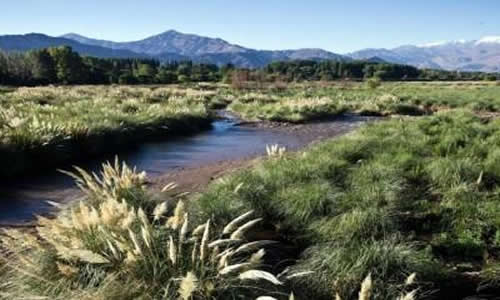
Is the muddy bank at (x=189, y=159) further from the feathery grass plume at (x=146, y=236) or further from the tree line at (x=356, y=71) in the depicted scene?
the tree line at (x=356, y=71)

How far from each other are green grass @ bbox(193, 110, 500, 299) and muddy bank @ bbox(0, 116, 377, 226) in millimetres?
2383

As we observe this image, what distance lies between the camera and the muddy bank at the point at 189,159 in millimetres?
8484

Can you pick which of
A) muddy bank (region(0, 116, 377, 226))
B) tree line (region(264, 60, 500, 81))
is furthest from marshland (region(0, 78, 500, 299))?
tree line (region(264, 60, 500, 81))

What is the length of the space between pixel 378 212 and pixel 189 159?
8064 mm

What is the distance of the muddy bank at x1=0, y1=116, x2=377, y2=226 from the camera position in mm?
8484

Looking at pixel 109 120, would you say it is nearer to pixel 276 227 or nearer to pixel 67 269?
pixel 276 227

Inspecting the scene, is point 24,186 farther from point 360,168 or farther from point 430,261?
point 430,261

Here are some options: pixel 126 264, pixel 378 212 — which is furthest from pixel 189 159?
pixel 126 264

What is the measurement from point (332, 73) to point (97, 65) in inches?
2133

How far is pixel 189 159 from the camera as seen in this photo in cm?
1327

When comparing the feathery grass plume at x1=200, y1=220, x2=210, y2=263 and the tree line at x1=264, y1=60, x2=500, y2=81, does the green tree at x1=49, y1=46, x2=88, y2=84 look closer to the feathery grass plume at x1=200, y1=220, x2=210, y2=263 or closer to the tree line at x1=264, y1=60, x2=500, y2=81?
the tree line at x1=264, y1=60, x2=500, y2=81

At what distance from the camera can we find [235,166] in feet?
40.1

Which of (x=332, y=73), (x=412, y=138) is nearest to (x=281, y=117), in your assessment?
(x=412, y=138)

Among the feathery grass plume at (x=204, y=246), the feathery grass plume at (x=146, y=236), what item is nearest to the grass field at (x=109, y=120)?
the feathery grass plume at (x=146, y=236)
